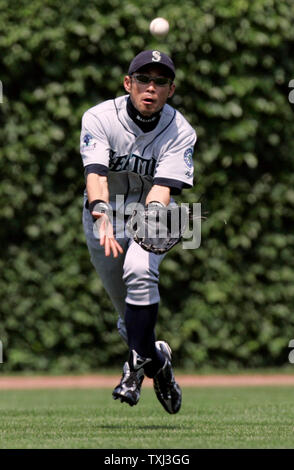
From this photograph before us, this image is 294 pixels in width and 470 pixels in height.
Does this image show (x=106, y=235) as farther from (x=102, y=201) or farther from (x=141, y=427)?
(x=141, y=427)

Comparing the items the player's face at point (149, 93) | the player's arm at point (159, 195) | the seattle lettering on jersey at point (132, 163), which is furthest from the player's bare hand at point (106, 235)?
the player's face at point (149, 93)

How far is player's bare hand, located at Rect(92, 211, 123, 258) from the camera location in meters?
5.20

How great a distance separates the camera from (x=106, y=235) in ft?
17.3

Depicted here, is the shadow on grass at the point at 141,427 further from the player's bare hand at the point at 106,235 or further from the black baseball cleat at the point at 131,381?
the player's bare hand at the point at 106,235

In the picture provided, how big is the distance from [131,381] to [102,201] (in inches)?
39.3

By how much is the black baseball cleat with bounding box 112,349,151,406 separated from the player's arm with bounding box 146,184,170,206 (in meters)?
0.87

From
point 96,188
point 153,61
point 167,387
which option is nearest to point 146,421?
point 167,387

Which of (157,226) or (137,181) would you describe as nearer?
(157,226)

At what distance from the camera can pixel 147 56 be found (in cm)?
568

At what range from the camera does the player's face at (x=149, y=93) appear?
18.7 ft

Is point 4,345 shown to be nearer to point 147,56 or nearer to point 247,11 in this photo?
point 247,11

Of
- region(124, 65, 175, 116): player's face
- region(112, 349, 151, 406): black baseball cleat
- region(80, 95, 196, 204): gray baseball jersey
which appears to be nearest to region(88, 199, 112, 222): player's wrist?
region(80, 95, 196, 204): gray baseball jersey

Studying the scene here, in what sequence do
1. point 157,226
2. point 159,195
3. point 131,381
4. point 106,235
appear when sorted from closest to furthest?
point 106,235 < point 131,381 < point 157,226 < point 159,195

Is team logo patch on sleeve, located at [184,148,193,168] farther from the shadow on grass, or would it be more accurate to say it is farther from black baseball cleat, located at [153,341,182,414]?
the shadow on grass
